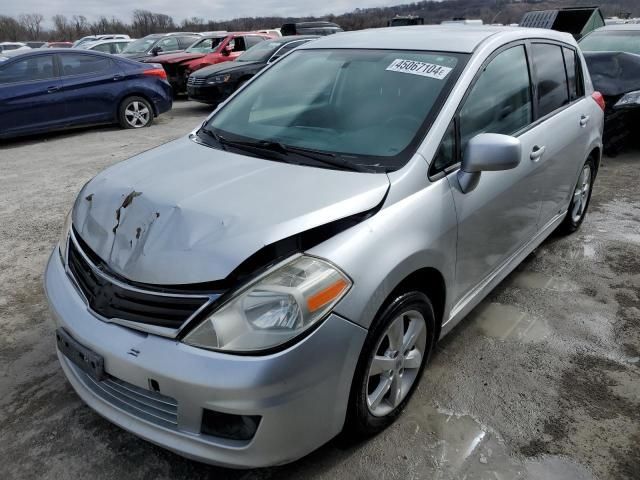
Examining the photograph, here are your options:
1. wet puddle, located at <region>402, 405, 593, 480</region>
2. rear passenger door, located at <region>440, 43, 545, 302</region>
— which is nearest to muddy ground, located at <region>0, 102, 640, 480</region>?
wet puddle, located at <region>402, 405, 593, 480</region>

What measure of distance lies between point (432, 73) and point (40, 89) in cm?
798

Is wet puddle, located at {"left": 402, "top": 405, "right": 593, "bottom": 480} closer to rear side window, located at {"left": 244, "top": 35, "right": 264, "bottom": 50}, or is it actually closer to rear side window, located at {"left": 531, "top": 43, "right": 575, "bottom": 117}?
rear side window, located at {"left": 531, "top": 43, "right": 575, "bottom": 117}

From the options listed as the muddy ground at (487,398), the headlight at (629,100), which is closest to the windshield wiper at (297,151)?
the muddy ground at (487,398)

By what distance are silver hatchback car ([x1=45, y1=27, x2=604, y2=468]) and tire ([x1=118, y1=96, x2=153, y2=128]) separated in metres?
7.06

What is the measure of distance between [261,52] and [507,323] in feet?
31.6

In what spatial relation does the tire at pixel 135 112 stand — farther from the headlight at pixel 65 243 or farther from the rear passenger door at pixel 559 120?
the rear passenger door at pixel 559 120

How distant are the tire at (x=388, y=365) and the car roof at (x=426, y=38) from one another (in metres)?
1.42

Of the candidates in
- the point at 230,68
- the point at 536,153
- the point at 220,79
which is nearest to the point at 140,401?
the point at 536,153

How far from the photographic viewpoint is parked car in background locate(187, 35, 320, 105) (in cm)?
1055

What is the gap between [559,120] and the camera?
3514 millimetres

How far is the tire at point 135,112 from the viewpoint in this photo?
30.9 ft

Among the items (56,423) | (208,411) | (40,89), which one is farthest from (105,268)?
(40,89)

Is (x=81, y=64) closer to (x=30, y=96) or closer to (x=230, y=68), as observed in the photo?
(x=30, y=96)

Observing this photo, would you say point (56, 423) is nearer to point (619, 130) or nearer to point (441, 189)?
point (441, 189)
